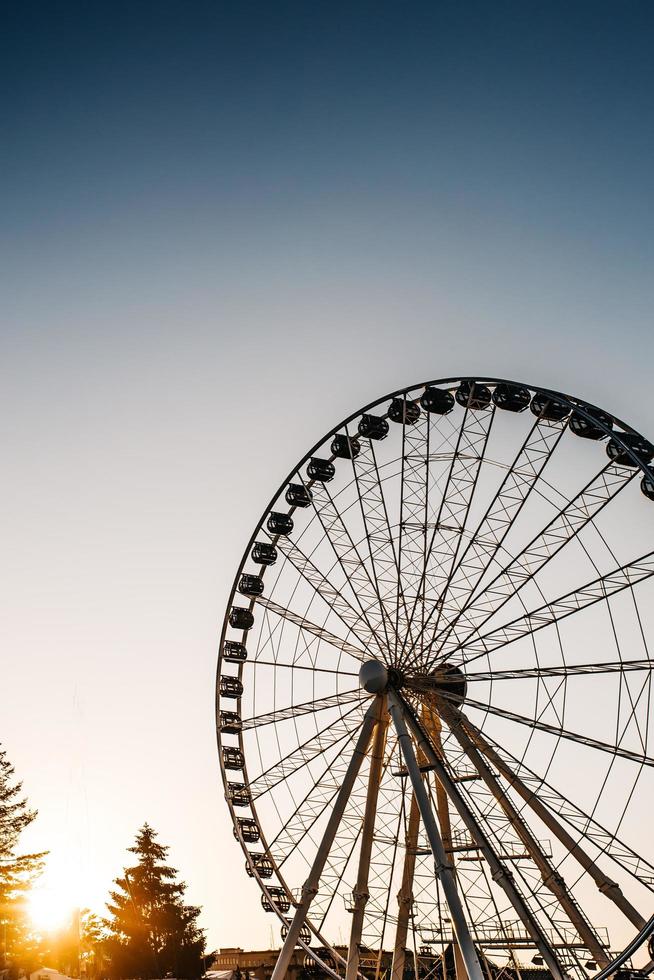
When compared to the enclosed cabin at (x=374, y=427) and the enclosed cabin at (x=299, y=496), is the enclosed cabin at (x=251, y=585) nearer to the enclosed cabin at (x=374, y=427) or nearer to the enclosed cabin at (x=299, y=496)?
the enclosed cabin at (x=299, y=496)

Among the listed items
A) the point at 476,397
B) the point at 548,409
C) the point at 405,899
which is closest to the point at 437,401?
the point at 476,397

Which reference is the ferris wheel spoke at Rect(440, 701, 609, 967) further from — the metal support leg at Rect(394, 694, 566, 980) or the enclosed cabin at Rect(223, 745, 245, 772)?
the enclosed cabin at Rect(223, 745, 245, 772)

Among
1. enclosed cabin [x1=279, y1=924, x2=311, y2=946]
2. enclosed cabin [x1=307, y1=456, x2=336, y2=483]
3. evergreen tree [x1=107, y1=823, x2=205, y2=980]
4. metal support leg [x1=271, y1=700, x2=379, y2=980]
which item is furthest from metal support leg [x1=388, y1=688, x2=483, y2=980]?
evergreen tree [x1=107, y1=823, x2=205, y2=980]

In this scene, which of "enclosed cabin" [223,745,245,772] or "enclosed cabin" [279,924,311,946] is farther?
"enclosed cabin" [223,745,245,772]

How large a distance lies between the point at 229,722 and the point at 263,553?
627 centimetres

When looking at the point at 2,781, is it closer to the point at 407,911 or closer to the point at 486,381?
the point at 407,911

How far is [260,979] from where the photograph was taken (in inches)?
2298

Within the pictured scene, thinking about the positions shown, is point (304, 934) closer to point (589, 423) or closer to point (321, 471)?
point (321, 471)

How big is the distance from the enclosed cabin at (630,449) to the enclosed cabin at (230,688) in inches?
612

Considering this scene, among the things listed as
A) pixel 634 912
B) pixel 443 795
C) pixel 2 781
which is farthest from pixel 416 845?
pixel 2 781

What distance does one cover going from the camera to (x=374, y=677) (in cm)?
2711

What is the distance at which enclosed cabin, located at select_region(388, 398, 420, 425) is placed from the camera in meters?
31.5

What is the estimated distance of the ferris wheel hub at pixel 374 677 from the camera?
27.0 meters

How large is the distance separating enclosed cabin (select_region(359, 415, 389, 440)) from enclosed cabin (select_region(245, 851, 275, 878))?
48.7ft
